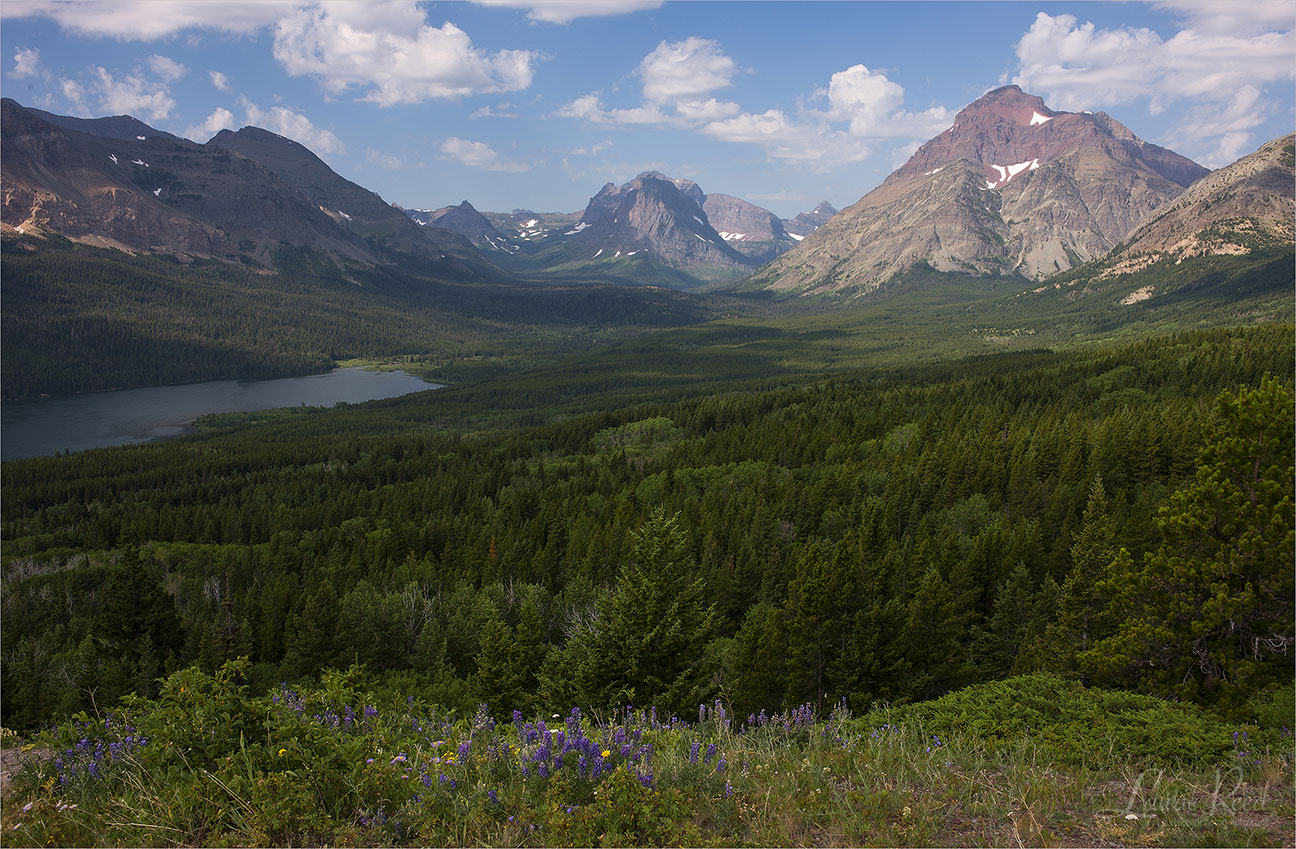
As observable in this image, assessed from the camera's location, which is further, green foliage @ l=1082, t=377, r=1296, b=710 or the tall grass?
green foliage @ l=1082, t=377, r=1296, b=710

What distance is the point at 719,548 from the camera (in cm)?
7594

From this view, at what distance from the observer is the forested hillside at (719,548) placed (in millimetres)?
21969

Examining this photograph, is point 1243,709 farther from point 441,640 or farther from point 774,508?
point 774,508

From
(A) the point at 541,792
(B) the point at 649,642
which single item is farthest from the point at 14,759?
(B) the point at 649,642

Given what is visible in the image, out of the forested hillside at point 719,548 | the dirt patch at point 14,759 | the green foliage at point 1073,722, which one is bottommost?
the forested hillside at point 719,548

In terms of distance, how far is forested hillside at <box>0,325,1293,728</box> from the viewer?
22.0 metres

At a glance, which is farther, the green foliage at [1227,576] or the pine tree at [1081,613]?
the pine tree at [1081,613]

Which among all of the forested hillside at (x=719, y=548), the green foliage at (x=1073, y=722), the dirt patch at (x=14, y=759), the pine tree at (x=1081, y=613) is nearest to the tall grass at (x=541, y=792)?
the dirt patch at (x=14, y=759)

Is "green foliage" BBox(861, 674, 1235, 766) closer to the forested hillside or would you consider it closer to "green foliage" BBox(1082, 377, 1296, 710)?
"green foliage" BBox(1082, 377, 1296, 710)

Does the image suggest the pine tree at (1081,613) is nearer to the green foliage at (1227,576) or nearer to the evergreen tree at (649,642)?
the green foliage at (1227,576)

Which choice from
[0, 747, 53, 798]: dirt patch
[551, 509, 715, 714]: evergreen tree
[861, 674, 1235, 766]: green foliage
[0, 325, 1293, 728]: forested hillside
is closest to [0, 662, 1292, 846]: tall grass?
[0, 747, 53, 798]: dirt patch

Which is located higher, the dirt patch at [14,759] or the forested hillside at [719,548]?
the dirt patch at [14,759]

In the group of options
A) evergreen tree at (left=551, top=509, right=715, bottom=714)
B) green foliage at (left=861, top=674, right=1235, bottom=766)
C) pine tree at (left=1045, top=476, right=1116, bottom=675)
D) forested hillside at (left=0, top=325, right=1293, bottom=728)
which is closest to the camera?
green foliage at (left=861, top=674, right=1235, bottom=766)

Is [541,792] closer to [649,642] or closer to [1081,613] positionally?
[649,642]
